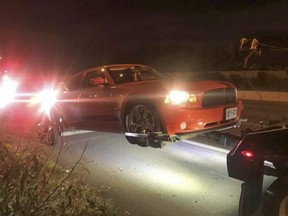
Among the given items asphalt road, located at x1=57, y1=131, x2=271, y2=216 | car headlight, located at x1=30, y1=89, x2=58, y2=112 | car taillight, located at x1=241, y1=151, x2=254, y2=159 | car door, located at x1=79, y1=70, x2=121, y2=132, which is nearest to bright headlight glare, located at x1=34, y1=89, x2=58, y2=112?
car headlight, located at x1=30, y1=89, x2=58, y2=112

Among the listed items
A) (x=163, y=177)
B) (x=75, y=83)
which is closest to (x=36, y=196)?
(x=163, y=177)

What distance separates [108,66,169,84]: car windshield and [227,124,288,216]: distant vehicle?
383 cm

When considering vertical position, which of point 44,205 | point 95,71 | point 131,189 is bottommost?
point 131,189

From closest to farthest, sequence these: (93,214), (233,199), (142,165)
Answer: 1. (93,214)
2. (233,199)
3. (142,165)

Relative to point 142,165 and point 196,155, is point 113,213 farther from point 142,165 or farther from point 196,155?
point 196,155

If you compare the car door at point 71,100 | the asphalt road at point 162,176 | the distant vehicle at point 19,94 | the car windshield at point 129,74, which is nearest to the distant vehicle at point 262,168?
the asphalt road at point 162,176

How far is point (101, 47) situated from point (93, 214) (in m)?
70.6

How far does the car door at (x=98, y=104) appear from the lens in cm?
760

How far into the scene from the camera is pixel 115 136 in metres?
10.0

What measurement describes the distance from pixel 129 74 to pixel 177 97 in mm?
1721

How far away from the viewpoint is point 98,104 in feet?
25.8

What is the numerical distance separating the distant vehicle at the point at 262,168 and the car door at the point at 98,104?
357 centimetres

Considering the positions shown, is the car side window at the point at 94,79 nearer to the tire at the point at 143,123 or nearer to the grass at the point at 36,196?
the tire at the point at 143,123

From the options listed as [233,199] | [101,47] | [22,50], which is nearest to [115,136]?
[233,199]
